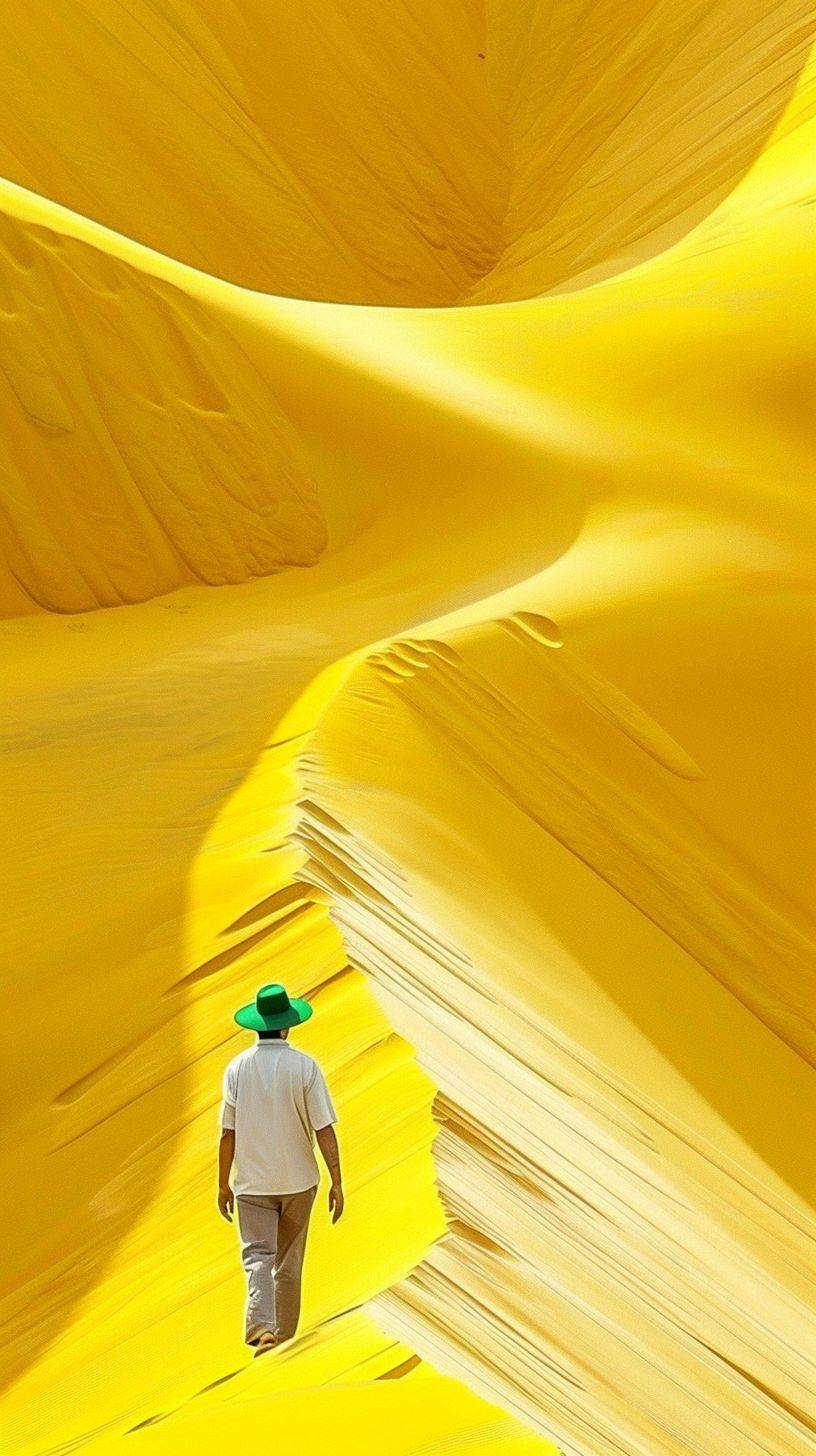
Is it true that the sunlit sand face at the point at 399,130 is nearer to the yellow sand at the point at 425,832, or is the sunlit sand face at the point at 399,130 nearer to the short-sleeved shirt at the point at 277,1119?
the yellow sand at the point at 425,832

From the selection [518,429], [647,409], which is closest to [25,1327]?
[518,429]

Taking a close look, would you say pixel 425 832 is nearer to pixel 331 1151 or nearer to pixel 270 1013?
pixel 270 1013

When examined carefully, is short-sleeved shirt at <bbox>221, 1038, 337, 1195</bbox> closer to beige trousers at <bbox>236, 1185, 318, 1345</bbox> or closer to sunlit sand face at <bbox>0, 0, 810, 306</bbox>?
beige trousers at <bbox>236, 1185, 318, 1345</bbox>

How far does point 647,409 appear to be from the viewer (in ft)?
45.8

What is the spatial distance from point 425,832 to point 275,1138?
11.4ft

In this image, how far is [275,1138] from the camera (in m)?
4.35

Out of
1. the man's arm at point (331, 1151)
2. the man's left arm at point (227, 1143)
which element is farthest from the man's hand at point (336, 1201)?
the man's left arm at point (227, 1143)

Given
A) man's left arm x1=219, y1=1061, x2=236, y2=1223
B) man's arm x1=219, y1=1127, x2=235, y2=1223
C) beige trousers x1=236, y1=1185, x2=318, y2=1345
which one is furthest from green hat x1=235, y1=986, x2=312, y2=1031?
beige trousers x1=236, y1=1185, x2=318, y2=1345

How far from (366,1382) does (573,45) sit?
2742 cm

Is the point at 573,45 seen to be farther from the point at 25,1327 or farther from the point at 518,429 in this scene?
the point at 25,1327

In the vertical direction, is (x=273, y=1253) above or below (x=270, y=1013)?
below

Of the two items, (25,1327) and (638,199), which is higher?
(638,199)

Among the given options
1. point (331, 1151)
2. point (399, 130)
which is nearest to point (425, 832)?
point (331, 1151)

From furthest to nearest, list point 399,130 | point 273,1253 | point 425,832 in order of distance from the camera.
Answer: point 399,130 → point 425,832 → point 273,1253
